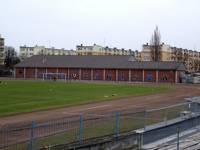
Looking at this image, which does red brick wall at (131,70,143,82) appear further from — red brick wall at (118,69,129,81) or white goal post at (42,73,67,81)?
white goal post at (42,73,67,81)

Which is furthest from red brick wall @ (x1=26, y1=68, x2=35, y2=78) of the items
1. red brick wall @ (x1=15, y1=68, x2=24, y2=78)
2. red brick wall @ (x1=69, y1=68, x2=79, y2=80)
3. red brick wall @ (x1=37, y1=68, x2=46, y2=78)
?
red brick wall @ (x1=69, y1=68, x2=79, y2=80)

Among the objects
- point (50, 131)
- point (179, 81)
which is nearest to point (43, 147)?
point (50, 131)

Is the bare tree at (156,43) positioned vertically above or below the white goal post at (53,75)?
above

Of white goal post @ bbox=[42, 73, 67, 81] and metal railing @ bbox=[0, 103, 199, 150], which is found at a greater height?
white goal post @ bbox=[42, 73, 67, 81]

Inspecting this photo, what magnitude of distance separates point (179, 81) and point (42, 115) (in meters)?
77.1

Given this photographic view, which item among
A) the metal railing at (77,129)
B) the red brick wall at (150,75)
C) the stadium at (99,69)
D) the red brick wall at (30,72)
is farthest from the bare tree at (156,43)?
the metal railing at (77,129)

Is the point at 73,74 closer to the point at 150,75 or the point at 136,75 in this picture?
the point at 136,75

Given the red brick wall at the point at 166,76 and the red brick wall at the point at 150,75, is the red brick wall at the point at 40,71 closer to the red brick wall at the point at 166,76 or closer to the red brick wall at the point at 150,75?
the red brick wall at the point at 150,75

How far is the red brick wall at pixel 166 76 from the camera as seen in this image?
344 feet

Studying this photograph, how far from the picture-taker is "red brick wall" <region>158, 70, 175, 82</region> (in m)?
105

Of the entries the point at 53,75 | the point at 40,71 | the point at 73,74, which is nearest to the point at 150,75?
the point at 73,74

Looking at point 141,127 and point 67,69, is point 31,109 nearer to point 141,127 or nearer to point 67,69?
point 141,127

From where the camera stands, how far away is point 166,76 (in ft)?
348

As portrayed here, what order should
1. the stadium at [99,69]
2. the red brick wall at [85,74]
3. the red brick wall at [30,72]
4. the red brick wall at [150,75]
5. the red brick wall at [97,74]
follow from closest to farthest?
the stadium at [99,69], the red brick wall at [150,75], the red brick wall at [97,74], the red brick wall at [85,74], the red brick wall at [30,72]
